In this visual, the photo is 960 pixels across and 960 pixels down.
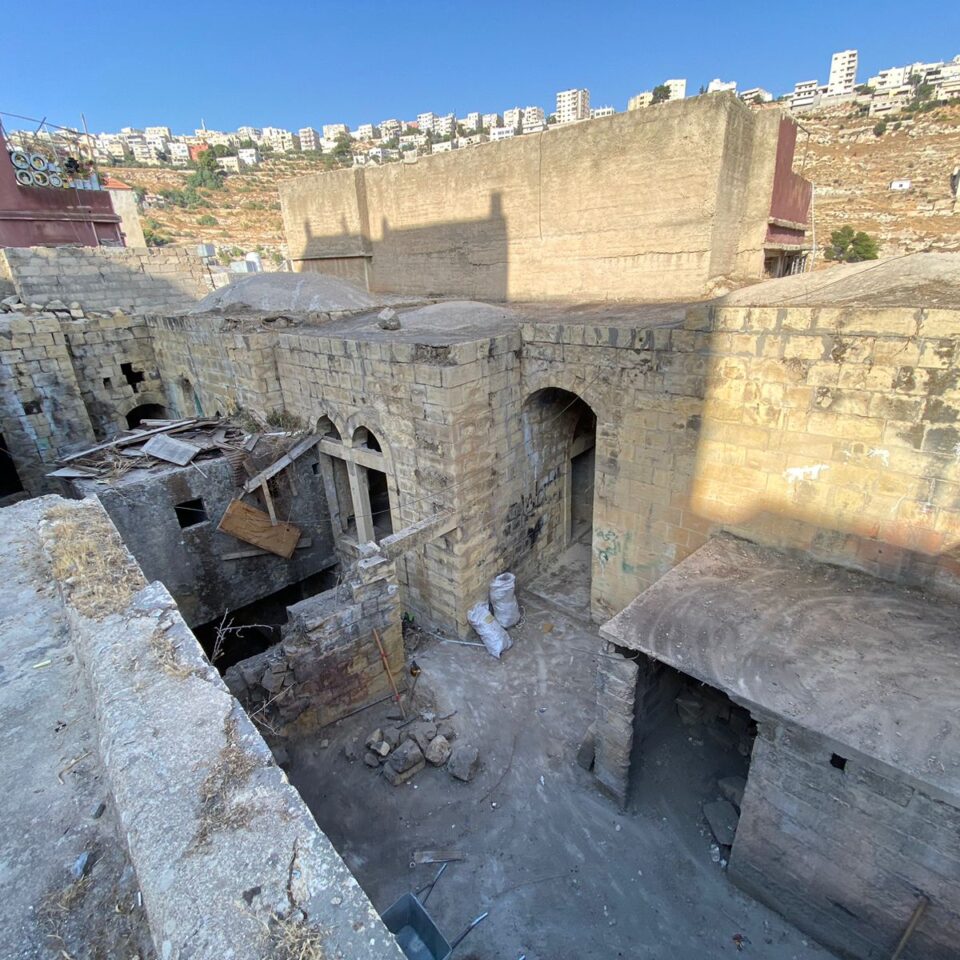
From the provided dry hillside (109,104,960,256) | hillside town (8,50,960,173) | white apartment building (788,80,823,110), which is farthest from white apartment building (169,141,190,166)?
white apartment building (788,80,823,110)

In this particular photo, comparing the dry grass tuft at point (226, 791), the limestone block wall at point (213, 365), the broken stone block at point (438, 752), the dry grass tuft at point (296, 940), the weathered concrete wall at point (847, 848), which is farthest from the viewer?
the limestone block wall at point (213, 365)

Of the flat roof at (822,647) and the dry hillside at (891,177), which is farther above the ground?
the dry hillside at (891,177)

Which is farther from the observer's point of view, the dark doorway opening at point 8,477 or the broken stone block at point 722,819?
the dark doorway opening at point 8,477

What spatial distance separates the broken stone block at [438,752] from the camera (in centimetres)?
630

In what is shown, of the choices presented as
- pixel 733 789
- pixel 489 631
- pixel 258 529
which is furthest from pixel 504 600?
pixel 258 529

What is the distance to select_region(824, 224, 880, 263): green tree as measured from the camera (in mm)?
24984

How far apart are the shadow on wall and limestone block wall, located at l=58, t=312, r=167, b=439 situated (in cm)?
579

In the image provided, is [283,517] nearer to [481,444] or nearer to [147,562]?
[147,562]

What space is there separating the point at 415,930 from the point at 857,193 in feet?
144

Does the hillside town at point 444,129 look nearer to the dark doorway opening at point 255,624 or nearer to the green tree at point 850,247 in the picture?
the green tree at point 850,247

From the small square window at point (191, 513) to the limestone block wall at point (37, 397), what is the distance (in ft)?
13.9

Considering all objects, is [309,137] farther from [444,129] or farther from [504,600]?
[504,600]

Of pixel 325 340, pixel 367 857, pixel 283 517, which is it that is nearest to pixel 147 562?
pixel 283 517

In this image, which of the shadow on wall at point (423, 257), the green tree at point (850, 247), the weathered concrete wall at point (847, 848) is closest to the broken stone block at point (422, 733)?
the weathered concrete wall at point (847, 848)
